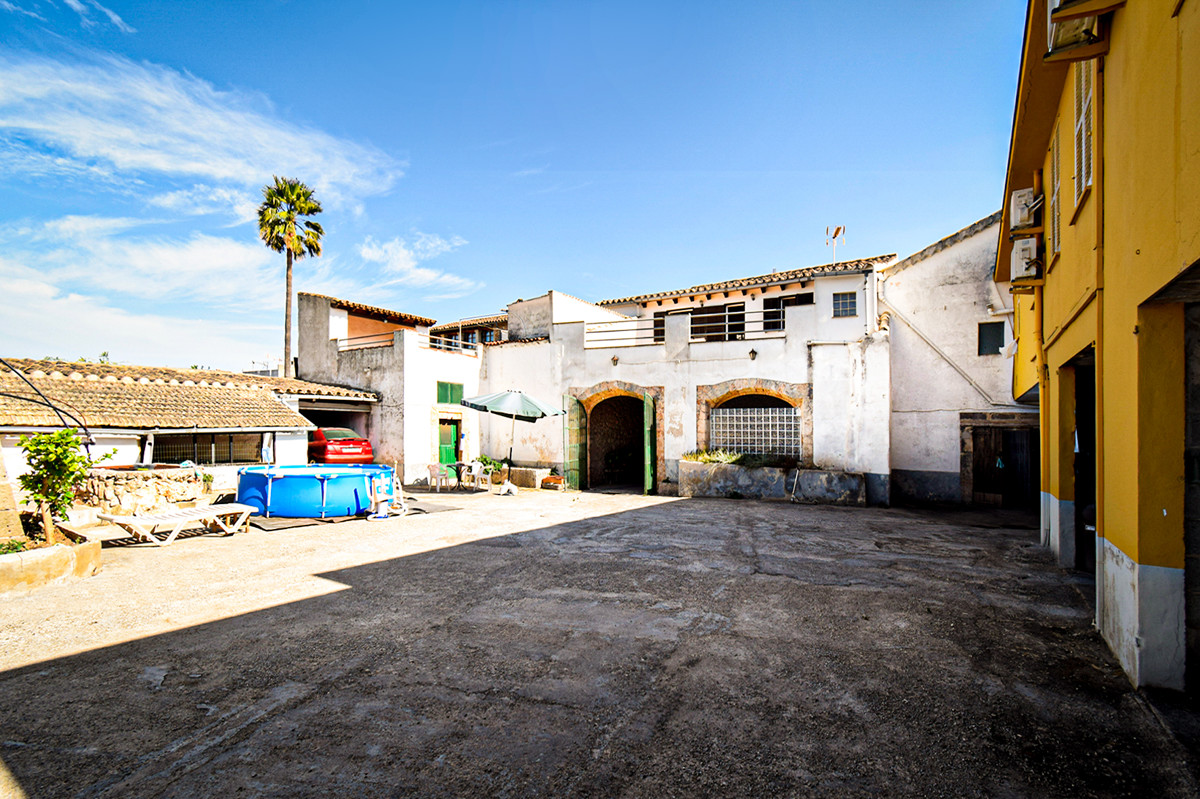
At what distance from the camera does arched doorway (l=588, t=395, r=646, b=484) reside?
18125 millimetres

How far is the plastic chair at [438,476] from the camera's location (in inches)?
648

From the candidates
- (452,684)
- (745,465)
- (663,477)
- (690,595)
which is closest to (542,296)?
(663,477)

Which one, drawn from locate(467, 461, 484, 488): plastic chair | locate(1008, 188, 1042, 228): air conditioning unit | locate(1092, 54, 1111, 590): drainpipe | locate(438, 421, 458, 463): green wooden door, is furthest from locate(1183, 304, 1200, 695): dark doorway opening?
locate(438, 421, 458, 463): green wooden door

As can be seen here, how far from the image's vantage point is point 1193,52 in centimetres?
296

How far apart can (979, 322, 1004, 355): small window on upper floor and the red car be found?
17129mm

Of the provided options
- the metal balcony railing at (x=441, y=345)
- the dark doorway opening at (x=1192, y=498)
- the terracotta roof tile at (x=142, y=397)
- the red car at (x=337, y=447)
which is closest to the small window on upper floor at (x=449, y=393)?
Result: the metal balcony railing at (x=441, y=345)

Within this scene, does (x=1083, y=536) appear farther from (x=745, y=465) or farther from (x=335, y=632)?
(x=335, y=632)

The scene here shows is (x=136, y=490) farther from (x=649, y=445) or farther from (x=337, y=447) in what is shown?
(x=649, y=445)

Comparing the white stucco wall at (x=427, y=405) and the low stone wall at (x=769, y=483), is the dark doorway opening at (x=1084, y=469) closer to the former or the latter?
the low stone wall at (x=769, y=483)

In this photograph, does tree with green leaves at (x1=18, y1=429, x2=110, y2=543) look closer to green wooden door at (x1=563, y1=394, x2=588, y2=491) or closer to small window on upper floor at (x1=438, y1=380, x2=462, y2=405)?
green wooden door at (x1=563, y1=394, x2=588, y2=491)

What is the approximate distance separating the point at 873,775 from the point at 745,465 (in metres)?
11.7

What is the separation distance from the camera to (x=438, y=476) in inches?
648

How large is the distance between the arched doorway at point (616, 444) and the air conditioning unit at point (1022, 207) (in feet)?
34.8

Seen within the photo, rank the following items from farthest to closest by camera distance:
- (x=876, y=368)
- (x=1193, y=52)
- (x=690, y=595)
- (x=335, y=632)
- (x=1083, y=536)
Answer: (x=876, y=368), (x=1083, y=536), (x=690, y=595), (x=335, y=632), (x=1193, y=52)
